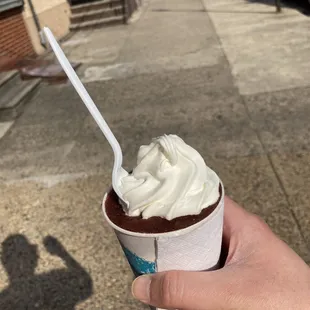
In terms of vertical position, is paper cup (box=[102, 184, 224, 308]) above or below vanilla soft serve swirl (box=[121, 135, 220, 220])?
below

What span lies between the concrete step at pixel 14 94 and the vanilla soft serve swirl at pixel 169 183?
4.89m

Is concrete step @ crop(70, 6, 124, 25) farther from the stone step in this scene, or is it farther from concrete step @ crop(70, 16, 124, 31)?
the stone step

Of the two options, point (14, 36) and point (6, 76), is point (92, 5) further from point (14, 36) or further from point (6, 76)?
point (6, 76)

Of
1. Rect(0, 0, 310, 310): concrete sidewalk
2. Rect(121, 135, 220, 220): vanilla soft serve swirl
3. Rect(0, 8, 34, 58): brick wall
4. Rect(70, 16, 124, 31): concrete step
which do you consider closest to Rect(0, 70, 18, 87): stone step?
Rect(0, 0, 310, 310): concrete sidewalk

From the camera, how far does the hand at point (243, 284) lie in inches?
60.3

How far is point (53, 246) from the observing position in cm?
356

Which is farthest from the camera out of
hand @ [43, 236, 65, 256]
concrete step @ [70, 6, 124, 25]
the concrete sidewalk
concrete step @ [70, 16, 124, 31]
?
concrete step @ [70, 6, 124, 25]

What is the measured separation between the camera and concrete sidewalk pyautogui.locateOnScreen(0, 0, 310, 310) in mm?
3361

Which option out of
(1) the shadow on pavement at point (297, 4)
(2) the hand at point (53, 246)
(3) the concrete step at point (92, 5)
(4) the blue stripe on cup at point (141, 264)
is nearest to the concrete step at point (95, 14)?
(3) the concrete step at point (92, 5)

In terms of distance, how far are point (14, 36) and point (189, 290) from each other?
339 inches

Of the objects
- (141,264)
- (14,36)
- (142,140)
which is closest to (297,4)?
(14,36)

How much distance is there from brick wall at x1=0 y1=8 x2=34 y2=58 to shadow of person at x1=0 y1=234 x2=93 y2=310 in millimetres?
5848

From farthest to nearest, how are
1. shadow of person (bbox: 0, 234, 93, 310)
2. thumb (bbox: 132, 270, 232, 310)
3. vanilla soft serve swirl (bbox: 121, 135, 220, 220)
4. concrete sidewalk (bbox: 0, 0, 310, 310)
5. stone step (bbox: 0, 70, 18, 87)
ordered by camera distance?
stone step (bbox: 0, 70, 18, 87) < concrete sidewalk (bbox: 0, 0, 310, 310) < shadow of person (bbox: 0, 234, 93, 310) < vanilla soft serve swirl (bbox: 121, 135, 220, 220) < thumb (bbox: 132, 270, 232, 310)

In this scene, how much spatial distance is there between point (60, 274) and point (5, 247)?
71 centimetres
